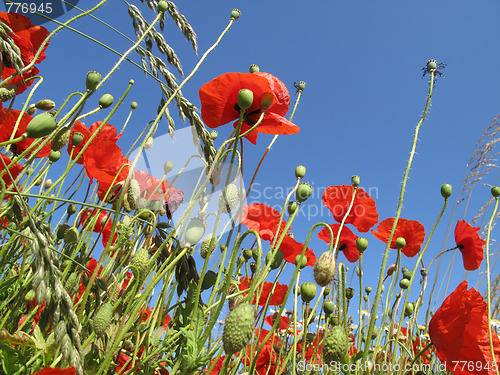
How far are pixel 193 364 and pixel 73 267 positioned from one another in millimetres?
802

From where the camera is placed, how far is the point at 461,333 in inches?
55.0

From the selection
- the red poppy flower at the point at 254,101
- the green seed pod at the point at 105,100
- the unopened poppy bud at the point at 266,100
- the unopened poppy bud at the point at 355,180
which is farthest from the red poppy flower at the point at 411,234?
the green seed pod at the point at 105,100

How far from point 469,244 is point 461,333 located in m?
0.86

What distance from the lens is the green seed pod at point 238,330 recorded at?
33.7 inches

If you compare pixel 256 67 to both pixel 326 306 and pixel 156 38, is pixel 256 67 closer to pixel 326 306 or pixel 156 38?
pixel 156 38

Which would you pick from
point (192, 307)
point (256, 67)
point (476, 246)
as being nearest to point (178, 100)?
point (256, 67)

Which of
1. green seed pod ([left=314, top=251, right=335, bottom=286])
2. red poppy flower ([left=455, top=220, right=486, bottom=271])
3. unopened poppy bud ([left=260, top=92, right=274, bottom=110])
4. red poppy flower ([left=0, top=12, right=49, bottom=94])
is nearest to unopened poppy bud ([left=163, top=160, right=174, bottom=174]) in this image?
red poppy flower ([left=0, top=12, right=49, bottom=94])

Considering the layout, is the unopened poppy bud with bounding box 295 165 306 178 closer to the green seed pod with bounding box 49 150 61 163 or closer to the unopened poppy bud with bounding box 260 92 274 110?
the unopened poppy bud with bounding box 260 92 274 110

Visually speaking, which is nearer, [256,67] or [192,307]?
[192,307]

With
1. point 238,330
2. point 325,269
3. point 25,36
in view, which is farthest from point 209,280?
point 25,36

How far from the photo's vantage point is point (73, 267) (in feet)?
4.84

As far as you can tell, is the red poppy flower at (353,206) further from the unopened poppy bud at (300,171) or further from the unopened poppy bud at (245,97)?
the unopened poppy bud at (245,97)

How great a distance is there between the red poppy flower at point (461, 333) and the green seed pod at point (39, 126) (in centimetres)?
146

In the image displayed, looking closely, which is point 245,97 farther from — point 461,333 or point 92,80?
point 461,333
